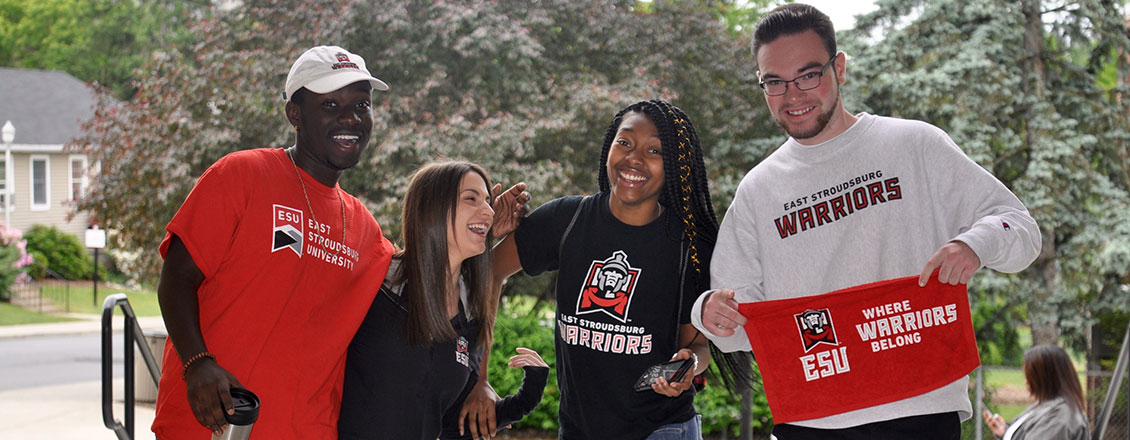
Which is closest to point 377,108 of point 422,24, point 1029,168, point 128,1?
point 422,24

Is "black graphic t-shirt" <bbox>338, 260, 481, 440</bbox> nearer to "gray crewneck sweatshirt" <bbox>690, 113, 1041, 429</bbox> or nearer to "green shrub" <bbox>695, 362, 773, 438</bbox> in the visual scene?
"gray crewneck sweatshirt" <bbox>690, 113, 1041, 429</bbox>

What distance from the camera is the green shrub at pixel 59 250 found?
23.4 m

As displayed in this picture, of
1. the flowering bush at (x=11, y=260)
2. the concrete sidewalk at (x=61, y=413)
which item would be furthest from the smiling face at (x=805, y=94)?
the flowering bush at (x=11, y=260)

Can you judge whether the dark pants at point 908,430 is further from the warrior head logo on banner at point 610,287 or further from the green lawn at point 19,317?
the green lawn at point 19,317

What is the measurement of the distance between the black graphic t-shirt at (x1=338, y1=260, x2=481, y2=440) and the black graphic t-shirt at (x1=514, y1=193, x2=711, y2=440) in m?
0.34

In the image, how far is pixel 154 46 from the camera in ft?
83.8

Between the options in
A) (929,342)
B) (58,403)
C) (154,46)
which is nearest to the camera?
(929,342)

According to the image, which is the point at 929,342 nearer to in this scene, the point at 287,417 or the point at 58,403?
the point at 287,417

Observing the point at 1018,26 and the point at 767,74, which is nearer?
the point at 767,74

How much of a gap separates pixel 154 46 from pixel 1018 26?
74.9 feet

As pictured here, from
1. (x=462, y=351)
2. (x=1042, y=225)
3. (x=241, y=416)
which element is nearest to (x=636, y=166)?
(x=462, y=351)

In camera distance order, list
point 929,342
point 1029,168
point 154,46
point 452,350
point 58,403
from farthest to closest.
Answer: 1. point 154,46
2. point 58,403
3. point 1029,168
4. point 452,350
5. point 929,342

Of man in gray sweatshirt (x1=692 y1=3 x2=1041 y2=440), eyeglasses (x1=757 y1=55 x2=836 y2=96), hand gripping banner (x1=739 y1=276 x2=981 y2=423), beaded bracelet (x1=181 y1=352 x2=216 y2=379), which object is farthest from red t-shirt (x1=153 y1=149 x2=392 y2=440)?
eyeglasses (x1=757 y1=55 x2=836 y2=96)

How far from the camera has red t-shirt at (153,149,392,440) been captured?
249cm
